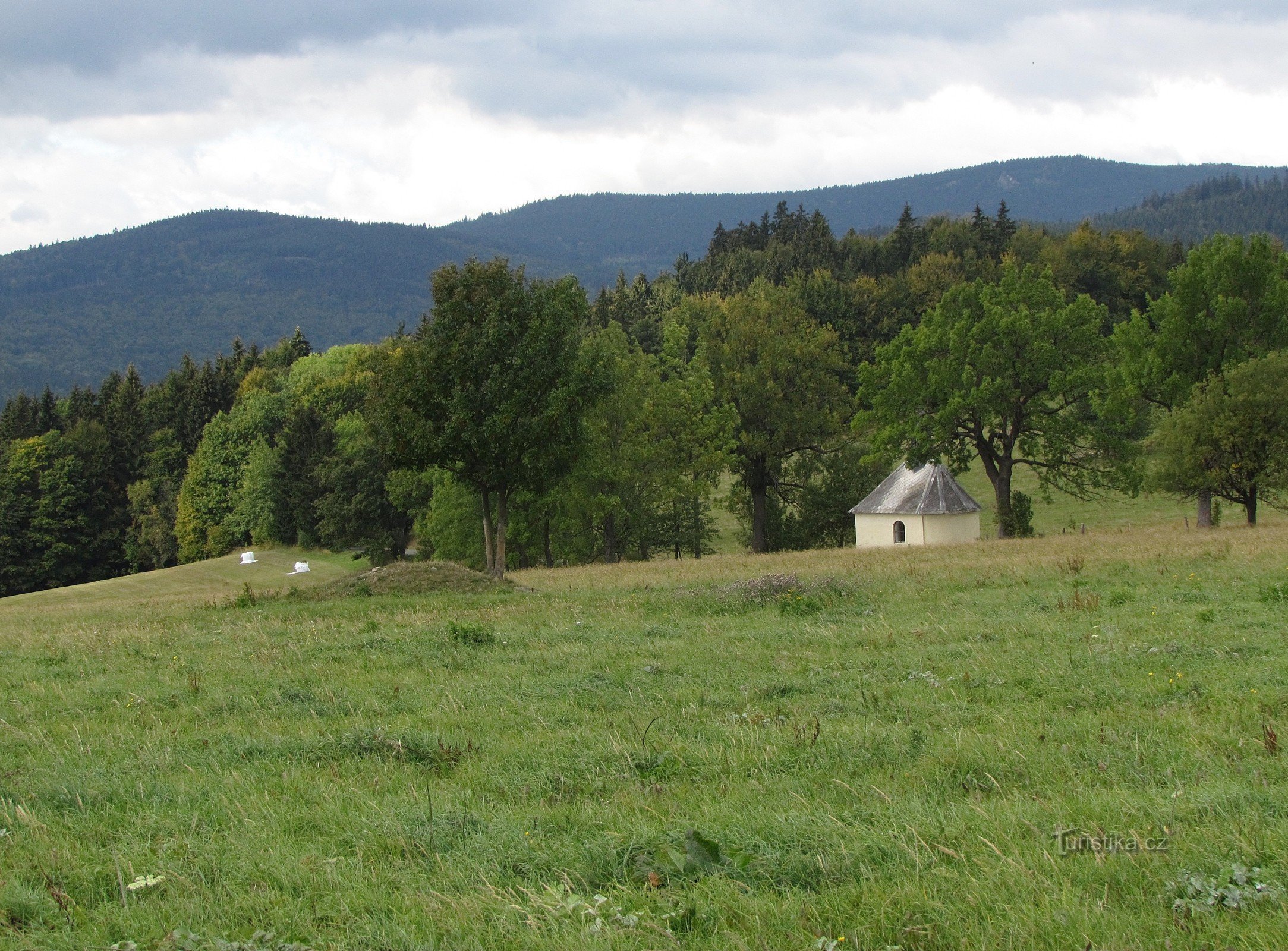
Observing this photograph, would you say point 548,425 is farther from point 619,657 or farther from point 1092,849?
point 1092,849

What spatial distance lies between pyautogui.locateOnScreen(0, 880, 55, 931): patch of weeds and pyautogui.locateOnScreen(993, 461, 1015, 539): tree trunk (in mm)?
41437

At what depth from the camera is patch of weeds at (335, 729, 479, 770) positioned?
742 centimetres

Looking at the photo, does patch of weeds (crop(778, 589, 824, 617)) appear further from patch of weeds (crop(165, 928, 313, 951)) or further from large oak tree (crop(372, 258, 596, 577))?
large oak tree (crop(372, 258, 596, 577))

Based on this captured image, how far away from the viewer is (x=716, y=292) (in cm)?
10294

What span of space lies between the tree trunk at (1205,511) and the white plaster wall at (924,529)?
8562 mm

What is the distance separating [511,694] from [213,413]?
84321 millimetres

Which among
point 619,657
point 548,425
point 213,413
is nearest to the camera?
point 619,657

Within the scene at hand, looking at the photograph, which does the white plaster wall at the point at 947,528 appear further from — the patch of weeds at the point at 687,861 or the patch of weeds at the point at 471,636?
the patch of weeds at the point at 687,861

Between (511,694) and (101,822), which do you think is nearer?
(101,822)

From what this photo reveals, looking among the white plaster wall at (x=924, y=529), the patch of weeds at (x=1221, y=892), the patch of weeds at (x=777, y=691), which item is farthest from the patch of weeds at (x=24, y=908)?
the white plaster wall at (x=924, y=529)

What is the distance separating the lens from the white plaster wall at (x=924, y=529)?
4347 cm

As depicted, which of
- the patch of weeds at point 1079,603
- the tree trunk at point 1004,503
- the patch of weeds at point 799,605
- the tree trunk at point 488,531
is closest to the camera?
the patch of weeds at point 1079,603

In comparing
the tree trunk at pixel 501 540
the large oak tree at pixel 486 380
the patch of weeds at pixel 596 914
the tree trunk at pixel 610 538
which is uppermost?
the large oak tree at pixel 486 380

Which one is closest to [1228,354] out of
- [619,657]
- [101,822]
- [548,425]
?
[548,425]
